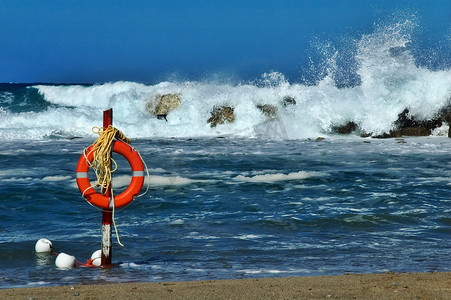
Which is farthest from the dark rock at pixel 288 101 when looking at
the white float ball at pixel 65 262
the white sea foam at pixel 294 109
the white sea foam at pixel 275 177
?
the white float ball at pixel 65 262

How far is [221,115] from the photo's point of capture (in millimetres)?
25062

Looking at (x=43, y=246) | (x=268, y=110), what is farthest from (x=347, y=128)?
(x=43, y=246)

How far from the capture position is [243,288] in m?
4.41

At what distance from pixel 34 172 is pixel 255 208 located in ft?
16.4

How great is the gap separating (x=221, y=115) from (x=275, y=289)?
20.8 m

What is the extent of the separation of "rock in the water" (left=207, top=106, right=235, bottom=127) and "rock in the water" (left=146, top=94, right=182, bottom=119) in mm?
2847

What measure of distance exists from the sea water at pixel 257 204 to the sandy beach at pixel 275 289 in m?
0.41

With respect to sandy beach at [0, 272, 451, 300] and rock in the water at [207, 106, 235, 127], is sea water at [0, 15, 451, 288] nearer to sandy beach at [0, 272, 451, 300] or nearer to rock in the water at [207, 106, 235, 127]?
sandy beach at [0, 272, 451, 300]

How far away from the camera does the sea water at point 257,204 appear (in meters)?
5.57

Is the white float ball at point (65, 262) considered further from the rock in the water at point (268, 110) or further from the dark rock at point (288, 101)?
the dark rock at point (288, 101)

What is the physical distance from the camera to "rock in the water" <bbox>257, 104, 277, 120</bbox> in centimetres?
2413

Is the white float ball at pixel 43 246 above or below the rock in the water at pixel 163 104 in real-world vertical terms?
Result: below

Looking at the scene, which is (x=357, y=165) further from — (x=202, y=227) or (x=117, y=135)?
(x=117, y=135)

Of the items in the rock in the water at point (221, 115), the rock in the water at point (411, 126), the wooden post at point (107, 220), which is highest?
the rock in the water at point (221, 115)
